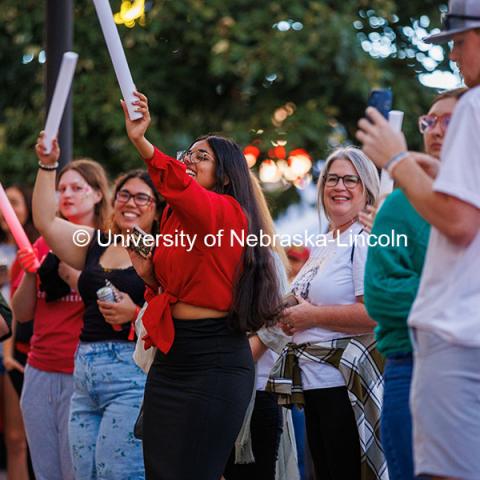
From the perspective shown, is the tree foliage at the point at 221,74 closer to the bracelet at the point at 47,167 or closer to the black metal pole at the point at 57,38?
the black metal pole at the point at 57,38

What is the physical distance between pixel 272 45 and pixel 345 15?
85cm

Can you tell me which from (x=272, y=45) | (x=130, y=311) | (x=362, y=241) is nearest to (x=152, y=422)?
(x=130, y=311)

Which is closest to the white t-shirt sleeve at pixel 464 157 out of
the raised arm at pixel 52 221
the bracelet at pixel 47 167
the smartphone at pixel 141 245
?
the smartphone at pixel 141 245

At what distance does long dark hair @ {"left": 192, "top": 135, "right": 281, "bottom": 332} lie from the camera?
4.25 meters

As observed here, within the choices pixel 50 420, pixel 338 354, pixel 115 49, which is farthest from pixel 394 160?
pixel 50 420

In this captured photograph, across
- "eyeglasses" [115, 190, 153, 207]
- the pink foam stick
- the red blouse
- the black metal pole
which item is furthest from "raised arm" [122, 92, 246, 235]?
the black metal pole

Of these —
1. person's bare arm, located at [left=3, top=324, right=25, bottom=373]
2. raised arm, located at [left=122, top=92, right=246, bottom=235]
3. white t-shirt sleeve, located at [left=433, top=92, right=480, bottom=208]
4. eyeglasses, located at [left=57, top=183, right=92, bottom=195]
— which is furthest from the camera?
person's bare arm, located at [left=3, top=324, right=25, bottom=373]

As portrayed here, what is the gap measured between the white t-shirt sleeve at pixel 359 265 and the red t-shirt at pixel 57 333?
1.68 metres

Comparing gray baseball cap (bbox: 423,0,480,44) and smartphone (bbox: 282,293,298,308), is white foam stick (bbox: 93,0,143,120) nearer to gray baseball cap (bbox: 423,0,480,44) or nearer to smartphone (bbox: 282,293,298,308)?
gray baseball cap (bbox: 423,0,480,44)

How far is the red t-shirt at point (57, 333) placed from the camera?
A: 5.77 meters

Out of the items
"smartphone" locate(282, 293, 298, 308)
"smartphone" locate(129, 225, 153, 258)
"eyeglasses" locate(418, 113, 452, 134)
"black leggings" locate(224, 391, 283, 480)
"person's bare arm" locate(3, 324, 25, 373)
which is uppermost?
"eyeglasses" locate(418, 113, 452, 134)

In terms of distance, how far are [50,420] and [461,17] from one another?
11.5 ft

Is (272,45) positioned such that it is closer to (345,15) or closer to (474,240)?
(345,15)

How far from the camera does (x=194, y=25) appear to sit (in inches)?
433
